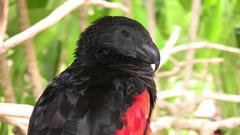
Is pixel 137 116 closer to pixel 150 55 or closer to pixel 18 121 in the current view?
pixel 150 55

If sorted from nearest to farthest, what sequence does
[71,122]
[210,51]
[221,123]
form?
[71,122] < [221,123] < [210,51]

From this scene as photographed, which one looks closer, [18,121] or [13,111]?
[13,111]

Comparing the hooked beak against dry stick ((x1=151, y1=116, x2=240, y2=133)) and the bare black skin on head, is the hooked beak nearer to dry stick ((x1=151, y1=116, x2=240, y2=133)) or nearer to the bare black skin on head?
the bare black skin on head

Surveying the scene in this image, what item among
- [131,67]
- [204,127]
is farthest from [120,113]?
[204,127]

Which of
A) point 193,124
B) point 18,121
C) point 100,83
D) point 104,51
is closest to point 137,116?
point 100,83

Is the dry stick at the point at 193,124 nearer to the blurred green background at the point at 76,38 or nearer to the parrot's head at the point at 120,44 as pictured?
the blurred green background at the point at 76,38

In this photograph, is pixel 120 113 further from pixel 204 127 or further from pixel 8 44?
pixel 204 127
